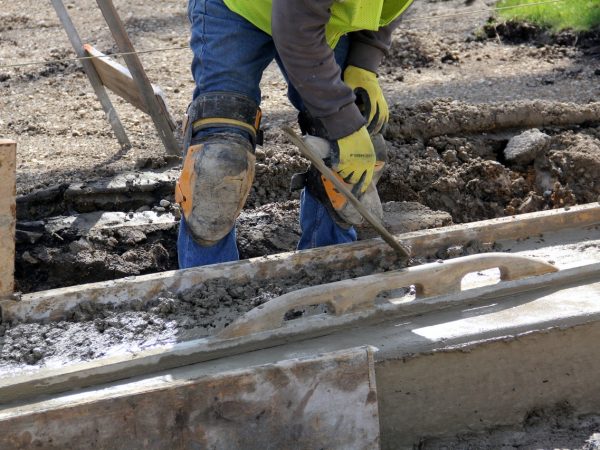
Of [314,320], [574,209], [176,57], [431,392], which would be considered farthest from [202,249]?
[176,57]

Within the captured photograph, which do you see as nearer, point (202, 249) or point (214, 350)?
point (214, 350)

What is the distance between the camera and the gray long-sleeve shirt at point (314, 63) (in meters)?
3.21

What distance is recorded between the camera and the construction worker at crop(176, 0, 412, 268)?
343 cm

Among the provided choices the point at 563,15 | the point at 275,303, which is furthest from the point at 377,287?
the point at 563,15

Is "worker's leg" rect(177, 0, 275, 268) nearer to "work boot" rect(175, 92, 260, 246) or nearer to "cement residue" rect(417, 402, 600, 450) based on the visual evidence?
"work boot" rect(175, 92, 260, 246)

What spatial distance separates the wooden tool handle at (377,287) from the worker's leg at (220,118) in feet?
2.38

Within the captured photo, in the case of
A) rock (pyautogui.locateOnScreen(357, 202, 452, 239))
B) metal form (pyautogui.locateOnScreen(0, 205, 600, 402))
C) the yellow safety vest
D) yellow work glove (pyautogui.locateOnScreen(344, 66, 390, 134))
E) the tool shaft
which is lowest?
rock (pyautogui.locateOnScreen(357, 202, 452, 239))

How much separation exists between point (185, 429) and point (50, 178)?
2.81m

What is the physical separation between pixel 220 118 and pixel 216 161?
170 mm

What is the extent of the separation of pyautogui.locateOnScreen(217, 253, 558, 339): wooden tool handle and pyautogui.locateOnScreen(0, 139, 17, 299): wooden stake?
77 centimetres

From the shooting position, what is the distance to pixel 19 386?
267cm

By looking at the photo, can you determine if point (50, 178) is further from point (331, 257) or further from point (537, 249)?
point (537, 249)

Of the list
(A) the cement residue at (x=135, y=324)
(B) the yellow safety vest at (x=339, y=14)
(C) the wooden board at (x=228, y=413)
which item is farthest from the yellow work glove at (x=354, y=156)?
(C) the wooden board at (x=228, y=413)

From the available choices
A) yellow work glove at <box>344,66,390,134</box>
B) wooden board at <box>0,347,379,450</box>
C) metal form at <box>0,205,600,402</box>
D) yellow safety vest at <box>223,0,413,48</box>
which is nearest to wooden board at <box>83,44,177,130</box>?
yellow work glove at <box>344,66,390,134</box>
